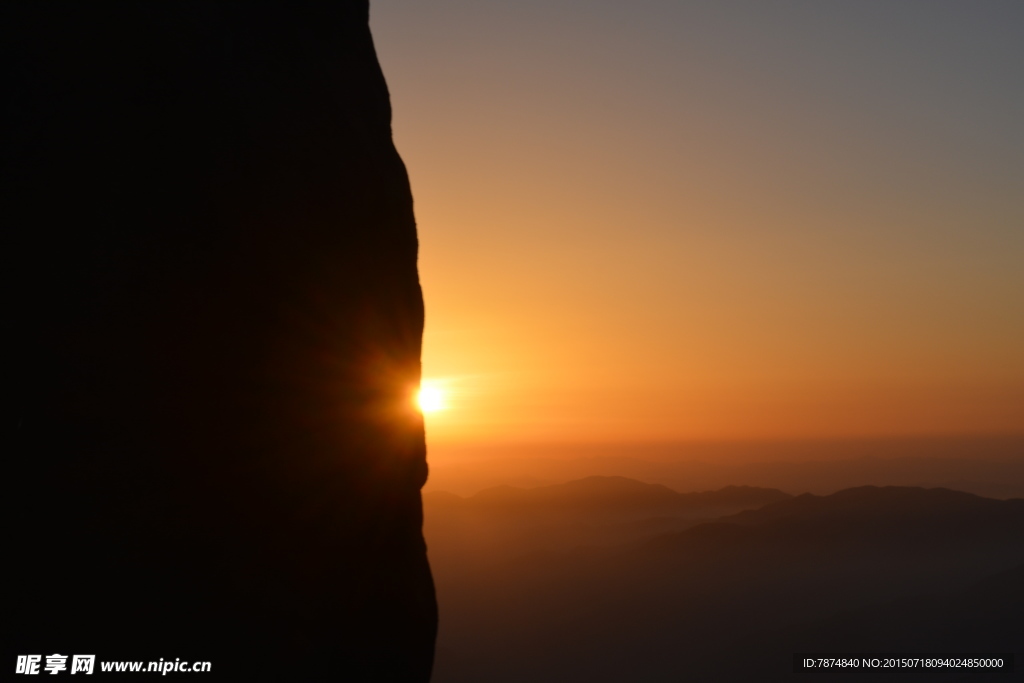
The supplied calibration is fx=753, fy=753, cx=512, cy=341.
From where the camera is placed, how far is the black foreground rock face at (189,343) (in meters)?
7.58

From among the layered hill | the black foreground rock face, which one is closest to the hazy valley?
the layered hill

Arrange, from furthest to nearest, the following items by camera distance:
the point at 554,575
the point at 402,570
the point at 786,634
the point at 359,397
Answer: the point at 554,575, the point at 786,634, the point at 402,570, the point at 359,397

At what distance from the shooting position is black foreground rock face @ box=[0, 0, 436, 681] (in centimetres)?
758

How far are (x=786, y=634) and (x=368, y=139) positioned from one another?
142282mm

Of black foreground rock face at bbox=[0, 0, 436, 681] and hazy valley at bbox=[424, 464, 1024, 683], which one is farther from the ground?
hazy valley at bbox=[424, 464, 1024, 683]

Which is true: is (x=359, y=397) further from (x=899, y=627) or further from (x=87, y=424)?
(x=899, y=627)

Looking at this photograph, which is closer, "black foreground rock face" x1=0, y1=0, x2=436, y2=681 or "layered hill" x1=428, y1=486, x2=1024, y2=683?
"black foreground rock face" x1=0, y1=0, x2=436, y2=681

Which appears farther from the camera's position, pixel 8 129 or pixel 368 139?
pixel 368 139

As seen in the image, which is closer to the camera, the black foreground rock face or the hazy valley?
the black foreground rock face

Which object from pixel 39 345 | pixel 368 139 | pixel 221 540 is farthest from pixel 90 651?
pixel 368 139

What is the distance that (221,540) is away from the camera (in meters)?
8.76

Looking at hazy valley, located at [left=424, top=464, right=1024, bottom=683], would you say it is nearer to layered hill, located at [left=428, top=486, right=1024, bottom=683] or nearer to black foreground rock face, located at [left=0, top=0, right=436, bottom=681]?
layered hill, located at [left=428, top=486, right=1024, bottom=683]

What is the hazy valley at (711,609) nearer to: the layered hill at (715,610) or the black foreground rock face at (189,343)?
the layered hill at (715,610)

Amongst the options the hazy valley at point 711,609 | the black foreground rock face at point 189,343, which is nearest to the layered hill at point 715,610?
the hazy valley at point 711,609
